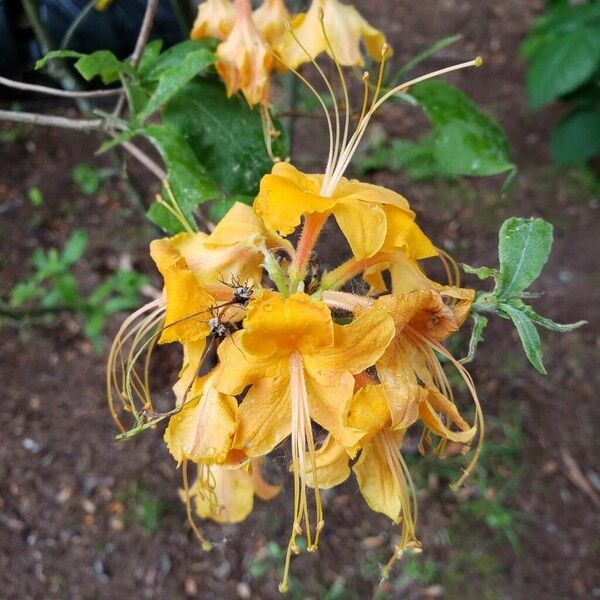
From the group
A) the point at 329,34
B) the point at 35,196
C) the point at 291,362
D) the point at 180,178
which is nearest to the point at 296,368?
the point at 291,362

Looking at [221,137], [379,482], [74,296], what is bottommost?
[74,296]

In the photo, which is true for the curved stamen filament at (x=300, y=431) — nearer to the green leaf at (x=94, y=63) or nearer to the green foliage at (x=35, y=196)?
the green leaf at (x=94, y=63)

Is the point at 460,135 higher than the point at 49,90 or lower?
lower

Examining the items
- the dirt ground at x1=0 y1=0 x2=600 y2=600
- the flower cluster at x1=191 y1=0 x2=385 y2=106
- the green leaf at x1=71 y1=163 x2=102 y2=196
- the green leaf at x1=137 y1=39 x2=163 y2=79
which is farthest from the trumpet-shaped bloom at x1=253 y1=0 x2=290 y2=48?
the green leaf at x1=71 y1=163 x2=102 y2=196

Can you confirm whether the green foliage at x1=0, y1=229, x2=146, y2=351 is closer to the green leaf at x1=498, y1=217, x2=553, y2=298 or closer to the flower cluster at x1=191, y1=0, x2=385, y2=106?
the flower cluster at x1=191, y1=0, x2=385, y2=106

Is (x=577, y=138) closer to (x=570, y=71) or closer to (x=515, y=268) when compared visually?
(x=570, y=71)

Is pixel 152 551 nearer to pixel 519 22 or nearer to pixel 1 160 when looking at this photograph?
pixel 1 160
